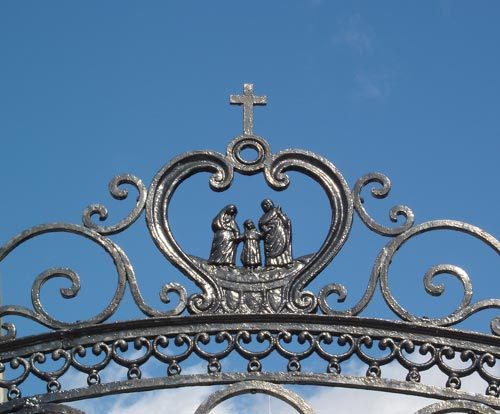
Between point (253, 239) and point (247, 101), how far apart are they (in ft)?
2.70

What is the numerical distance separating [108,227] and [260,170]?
878mm

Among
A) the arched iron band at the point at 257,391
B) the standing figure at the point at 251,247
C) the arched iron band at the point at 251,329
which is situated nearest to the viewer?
the arched iron band at the point at 257,391

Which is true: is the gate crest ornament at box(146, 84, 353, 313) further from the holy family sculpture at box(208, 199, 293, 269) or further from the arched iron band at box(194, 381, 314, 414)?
the arched iron band at box(194, 381, 314, 414)

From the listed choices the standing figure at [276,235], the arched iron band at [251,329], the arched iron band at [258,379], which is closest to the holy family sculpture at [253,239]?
the standing figure at [276,235]

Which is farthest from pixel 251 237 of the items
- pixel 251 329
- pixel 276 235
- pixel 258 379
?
pixel 258 379

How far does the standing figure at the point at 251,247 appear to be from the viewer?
7.29m

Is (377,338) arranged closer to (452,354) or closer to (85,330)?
(452,354)

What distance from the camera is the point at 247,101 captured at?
769cm

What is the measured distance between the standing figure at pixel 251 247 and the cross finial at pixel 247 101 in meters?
0.57

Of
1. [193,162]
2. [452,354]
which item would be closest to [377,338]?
[452,354]

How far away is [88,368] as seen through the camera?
7105 mm

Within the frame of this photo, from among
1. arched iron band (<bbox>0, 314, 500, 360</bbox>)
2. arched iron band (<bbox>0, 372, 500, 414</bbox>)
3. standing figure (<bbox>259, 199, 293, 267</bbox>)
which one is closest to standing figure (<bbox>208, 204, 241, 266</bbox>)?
standing figure (<bbox>259, 199, 293, 267</bbox>)

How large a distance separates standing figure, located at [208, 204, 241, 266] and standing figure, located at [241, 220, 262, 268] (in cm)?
5

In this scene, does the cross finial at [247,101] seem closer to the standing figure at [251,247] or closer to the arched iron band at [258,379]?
the standing figure at [251,247]
